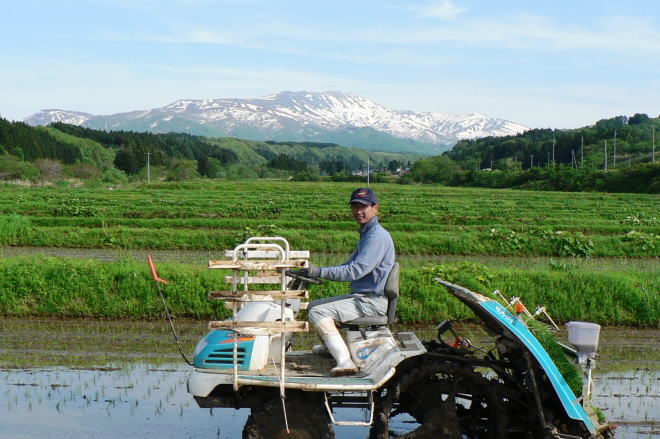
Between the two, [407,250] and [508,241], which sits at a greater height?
[508,241]

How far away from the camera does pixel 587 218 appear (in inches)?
1337

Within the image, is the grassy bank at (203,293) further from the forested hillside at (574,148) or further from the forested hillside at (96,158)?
the forested hillside at (574,148)

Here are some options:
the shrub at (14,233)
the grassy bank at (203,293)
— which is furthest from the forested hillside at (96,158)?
the grassy bank at (203,293)

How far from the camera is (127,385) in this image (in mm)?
8438

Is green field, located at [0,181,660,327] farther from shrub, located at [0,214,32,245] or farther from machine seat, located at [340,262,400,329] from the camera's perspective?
machine seat, located at [340,262,400,329]

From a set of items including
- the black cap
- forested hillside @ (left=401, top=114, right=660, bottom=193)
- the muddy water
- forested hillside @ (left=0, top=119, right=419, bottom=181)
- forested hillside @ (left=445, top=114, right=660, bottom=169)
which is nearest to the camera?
the black cap

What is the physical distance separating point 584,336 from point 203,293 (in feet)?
25.5

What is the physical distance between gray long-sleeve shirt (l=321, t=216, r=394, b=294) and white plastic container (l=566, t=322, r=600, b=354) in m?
1.54

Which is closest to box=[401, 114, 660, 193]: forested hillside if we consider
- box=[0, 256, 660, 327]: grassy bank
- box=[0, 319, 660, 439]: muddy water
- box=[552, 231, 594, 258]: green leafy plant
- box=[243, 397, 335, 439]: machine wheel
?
box=[552, 231, 594, 258]: green leafy plant

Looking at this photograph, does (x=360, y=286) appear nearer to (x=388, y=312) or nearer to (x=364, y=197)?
(x=388, y=312)

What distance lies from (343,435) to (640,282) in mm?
7861

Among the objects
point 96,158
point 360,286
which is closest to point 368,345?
point 360,286

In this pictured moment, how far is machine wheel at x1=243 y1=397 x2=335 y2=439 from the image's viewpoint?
6.05m

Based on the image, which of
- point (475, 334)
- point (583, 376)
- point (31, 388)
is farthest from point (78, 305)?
point (583, 376)
